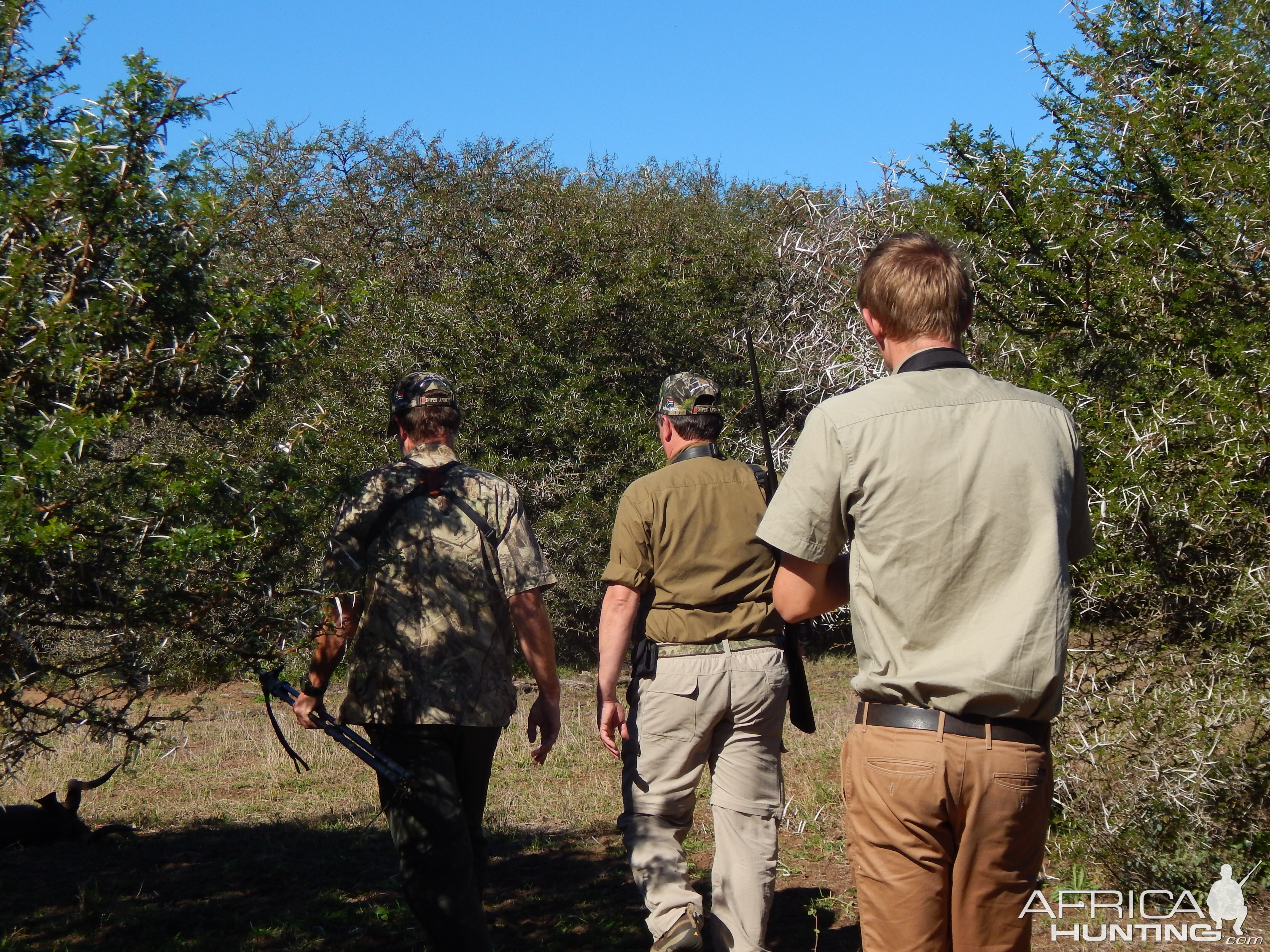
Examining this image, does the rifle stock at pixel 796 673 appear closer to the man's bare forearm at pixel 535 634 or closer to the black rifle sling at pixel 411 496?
the man's bare forearm at pixel 535 634

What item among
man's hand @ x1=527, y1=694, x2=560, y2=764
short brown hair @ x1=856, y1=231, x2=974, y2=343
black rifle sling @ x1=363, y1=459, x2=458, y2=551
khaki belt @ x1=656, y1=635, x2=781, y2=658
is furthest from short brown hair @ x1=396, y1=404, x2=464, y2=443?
short brown hair @ x1=856, y1=231, x2=974, y2=343

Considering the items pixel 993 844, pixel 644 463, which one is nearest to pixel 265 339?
pixel 993 844

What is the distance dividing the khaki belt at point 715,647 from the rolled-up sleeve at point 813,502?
1.55 metres

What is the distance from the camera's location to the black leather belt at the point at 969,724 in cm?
223

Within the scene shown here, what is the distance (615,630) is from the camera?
408 centimetres

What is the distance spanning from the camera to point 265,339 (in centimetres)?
308

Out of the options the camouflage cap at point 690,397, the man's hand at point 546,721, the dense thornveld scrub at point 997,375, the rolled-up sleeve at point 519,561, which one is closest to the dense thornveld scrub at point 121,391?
the dense thornveld scrub at point 997,375

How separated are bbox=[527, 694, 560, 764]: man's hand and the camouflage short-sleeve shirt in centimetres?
12

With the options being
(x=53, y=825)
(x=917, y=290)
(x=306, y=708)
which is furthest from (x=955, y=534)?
(x=53, y=825)

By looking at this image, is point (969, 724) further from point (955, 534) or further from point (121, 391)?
point (121, 391)

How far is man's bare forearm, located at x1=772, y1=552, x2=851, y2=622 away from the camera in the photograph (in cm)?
250

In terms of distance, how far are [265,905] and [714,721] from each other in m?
2.28

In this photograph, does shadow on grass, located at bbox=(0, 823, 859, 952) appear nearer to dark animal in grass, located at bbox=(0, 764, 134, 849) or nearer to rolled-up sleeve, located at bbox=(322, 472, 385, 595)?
dark animal in grass, located at bbox=(0, 764, 134, 849)

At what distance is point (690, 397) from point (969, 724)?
2213 mm
